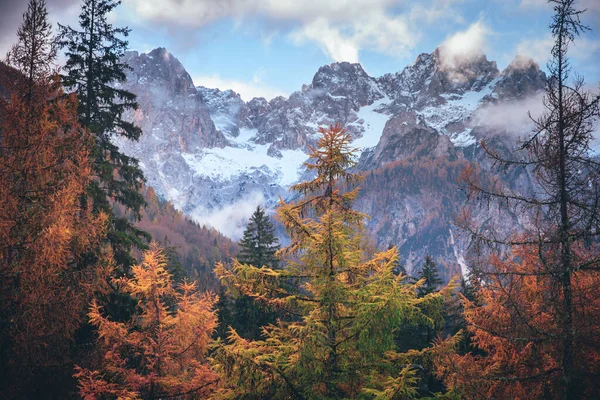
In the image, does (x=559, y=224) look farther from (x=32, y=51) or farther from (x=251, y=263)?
(x=251, y=263)

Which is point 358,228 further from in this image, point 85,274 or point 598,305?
point 85,274

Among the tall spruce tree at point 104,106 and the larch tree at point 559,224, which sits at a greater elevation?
the tall spruce tree at point 104,106

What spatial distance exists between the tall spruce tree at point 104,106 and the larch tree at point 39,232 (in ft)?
8.15

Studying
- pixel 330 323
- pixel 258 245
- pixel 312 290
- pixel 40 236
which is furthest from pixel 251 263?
pixel 330 323

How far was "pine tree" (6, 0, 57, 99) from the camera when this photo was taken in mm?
10602

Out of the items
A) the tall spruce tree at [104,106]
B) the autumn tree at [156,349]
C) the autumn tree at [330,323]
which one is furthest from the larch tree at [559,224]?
the tall spruce tree at [104,106]

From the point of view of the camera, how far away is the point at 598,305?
9.02 metres

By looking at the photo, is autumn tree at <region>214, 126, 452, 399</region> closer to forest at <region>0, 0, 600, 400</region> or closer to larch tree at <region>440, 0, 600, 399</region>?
forest at <region>0, 0, 600, 400</region>

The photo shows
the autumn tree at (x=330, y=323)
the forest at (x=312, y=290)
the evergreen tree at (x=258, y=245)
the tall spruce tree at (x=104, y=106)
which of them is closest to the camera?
the autumn tree at (x=330, y=323)

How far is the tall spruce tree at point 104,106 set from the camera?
13812mm

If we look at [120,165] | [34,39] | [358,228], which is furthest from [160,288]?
[34,39]

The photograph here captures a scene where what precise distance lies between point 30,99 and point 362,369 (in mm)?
10879

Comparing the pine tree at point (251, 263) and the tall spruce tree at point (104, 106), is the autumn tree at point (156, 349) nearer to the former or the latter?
the tall spruce tree at point (104, 106)

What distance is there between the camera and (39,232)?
9562 millimetres
